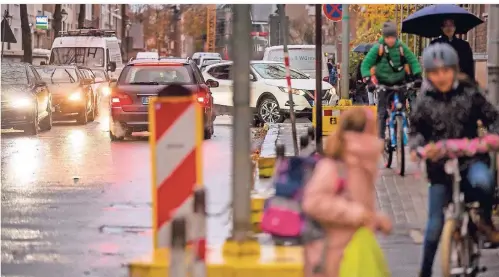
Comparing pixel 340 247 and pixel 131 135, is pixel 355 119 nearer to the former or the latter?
pixel 340 247

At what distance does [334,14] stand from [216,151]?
17.0 feet

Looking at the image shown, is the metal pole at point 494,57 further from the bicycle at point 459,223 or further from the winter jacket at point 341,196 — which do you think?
the winter jacket at point 341,196

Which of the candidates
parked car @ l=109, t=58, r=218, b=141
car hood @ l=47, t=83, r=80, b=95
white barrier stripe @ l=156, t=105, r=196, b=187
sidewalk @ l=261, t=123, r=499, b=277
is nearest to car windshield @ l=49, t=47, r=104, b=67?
car hood @ l=47, t=83, r=80, b=95

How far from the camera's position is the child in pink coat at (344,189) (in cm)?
512

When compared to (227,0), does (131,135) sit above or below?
below

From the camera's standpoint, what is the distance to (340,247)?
5.30 metres

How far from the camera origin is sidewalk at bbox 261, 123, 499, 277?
8.35 m

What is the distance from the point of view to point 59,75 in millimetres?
28484

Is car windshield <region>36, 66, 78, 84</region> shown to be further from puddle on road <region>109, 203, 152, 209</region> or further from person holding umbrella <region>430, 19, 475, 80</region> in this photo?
person holding umbrella <region>430, 19, 475, 80</region>

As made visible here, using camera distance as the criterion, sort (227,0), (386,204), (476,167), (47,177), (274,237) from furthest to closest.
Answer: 1. (47,177)
2. (386,204)
3. (227,0)
4. (476,167)
5. (274,237)

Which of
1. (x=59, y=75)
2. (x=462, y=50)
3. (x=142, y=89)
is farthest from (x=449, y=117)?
(x=59, y=75)

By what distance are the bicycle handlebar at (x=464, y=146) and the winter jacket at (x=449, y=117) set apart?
7.6 inches

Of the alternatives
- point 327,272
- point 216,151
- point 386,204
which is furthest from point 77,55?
point 327,272

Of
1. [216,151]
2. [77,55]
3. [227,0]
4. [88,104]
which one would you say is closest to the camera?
[227,0]
